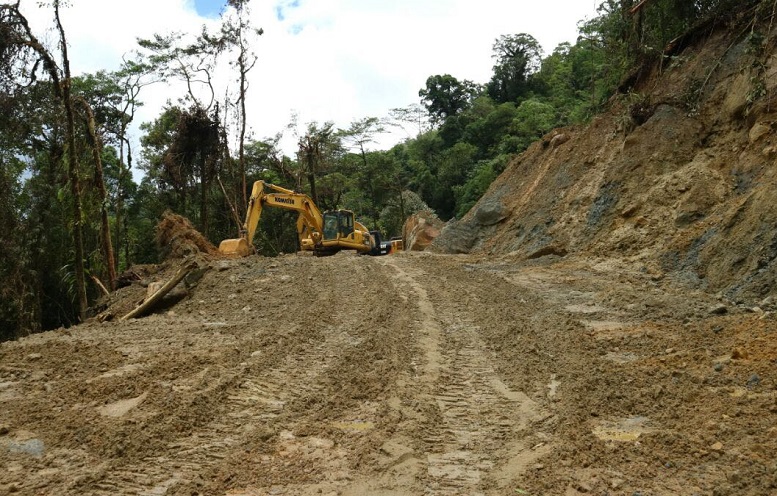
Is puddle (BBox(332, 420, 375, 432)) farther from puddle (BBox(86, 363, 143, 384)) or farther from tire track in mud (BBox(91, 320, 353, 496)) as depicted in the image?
puddle (BBox(86, 363, 143, 384))

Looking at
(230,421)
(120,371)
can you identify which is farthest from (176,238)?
(230,421)

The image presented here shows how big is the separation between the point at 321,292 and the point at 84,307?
25.0 ft

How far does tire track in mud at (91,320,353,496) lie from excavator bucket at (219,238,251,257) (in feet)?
34.9

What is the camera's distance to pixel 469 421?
4555mm

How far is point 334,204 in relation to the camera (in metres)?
40.2

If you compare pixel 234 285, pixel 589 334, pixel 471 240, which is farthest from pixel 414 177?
pixel 589 334

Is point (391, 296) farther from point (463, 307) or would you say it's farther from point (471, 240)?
point (471, 240)

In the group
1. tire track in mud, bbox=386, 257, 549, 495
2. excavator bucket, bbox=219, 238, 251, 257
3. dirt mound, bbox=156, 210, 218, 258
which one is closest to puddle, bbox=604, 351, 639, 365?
tire track in mud, bbox=386, 257, 549, 495

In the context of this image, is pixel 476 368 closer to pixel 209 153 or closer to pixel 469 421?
pixel 469 421

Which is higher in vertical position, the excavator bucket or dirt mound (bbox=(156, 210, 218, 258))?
dirt mound (bbox=(156, 210, 218, 258))

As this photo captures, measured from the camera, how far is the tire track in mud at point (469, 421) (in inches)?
141

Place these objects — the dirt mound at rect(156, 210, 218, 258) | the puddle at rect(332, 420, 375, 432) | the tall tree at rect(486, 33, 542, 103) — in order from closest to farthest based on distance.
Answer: the puddle at rect(332, 420, 375, 432), the dirt mound at rect(156, 210, 218, 258), the tall tree at rect(486, 33, 542, 103)

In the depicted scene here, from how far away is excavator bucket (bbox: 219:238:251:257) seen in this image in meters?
17.0

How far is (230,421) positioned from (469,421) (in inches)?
69.2
